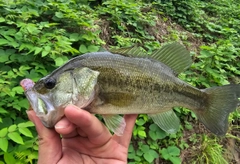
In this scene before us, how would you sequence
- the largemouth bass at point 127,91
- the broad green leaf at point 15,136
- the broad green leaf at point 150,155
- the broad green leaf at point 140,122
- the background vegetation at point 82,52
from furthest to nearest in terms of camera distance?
the broad green leaf at point 140,122
the broad green leaf at point 150,155
the background vegetation at point 82,52
the broad green leaf at point 15,136
the largemouth bass at point 127,91

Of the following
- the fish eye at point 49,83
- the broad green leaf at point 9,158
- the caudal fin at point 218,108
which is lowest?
the broad green leaf at point 9,158

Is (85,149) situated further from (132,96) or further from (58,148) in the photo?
(132,96)

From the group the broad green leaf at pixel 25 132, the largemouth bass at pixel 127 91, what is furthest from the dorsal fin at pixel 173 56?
the broad green leaf at pixel 25 132

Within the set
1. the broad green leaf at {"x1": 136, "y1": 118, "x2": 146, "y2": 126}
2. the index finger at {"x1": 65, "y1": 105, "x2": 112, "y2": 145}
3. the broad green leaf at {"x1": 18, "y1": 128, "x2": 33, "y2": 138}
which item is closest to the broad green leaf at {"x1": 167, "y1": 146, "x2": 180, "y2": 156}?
the broad green leaf at {"x1": 136, "y1": 118, "x2": 146, "y2": 126}

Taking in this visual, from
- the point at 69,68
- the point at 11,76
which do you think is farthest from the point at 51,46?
the point at 69,68

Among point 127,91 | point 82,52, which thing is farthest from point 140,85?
point 82,52

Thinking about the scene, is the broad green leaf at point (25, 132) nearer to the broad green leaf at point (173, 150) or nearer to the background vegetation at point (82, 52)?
the background vegetation at point (82, 52)
